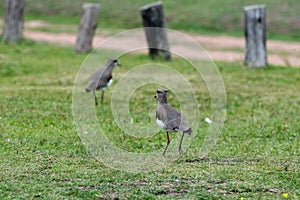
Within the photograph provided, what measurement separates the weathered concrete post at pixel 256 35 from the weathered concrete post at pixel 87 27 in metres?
4.31

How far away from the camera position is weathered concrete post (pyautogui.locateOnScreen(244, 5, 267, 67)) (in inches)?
619

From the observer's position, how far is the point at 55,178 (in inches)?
269

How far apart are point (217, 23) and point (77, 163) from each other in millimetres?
16282

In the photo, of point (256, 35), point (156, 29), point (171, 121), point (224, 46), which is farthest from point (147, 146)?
point (224, 46)

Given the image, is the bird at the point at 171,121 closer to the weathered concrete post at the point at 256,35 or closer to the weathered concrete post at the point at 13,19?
the weathered concrete post at the point at 256,35

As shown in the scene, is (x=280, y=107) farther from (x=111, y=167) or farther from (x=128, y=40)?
(x=128, y=40)

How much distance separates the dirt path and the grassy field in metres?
1.11

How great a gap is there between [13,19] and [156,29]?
13.9 ft

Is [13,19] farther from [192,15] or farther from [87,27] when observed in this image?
[192,15]

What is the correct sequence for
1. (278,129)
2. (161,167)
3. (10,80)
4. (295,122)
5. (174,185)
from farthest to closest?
1. (10,80)
2. (295,122)
3. (278,129)
4. (161,167)
5. (174,185)

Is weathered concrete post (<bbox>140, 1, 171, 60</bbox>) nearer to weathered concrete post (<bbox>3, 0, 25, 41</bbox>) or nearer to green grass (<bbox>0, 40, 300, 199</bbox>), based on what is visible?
green grass (<bbox>0, 40, 300, 199</bbox>)

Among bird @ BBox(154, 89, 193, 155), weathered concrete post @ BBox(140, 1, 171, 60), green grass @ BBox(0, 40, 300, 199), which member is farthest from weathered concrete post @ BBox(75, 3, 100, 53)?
bird @ BBox(154, 89, 193, 155)

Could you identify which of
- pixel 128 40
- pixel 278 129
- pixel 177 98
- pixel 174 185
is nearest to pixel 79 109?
pixel 177 98

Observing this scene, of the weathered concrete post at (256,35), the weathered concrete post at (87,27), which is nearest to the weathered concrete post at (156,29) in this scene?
the weathered concrete post at (87,27)
